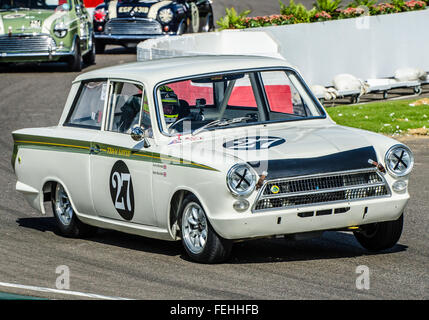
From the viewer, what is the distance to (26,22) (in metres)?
21.8

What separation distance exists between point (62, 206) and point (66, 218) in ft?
0.43

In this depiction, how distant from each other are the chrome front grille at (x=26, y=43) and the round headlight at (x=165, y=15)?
3.70 meters

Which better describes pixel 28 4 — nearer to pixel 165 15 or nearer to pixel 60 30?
pixel 60 30

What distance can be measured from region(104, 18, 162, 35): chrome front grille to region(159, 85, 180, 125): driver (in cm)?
1627

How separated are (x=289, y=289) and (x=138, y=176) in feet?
6.49

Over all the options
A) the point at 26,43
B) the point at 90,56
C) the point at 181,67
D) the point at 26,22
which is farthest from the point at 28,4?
the point at 181,67

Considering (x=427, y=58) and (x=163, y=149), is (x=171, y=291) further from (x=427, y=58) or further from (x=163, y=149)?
(x=427, y=58)

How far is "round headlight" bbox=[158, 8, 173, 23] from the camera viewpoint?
24.8 metres

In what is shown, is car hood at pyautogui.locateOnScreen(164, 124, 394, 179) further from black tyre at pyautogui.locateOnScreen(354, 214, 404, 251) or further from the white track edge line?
the white track edge line

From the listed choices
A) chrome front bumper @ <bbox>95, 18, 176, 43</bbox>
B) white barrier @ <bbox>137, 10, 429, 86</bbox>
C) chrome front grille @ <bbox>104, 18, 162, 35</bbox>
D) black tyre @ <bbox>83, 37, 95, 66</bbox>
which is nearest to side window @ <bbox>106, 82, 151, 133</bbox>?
white barrier @ <bbox>137, 10, 429, 86</bbox>

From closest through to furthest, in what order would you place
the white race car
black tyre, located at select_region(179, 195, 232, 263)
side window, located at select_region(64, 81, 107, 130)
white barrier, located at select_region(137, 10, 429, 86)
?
the white race car, black tyre, located at select_region(179, 195, 232, 263), side window, located at select_region(64, 81, 107, 130), white barrier, located at select_region(137, 10, 429, 86)

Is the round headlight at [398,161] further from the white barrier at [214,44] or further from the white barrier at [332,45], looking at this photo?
the white barrier at [214,44]

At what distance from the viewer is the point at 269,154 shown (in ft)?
25.2

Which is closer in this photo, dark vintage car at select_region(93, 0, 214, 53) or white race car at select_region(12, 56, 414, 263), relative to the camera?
white race car at select_region(12, 56, 414, 263)
